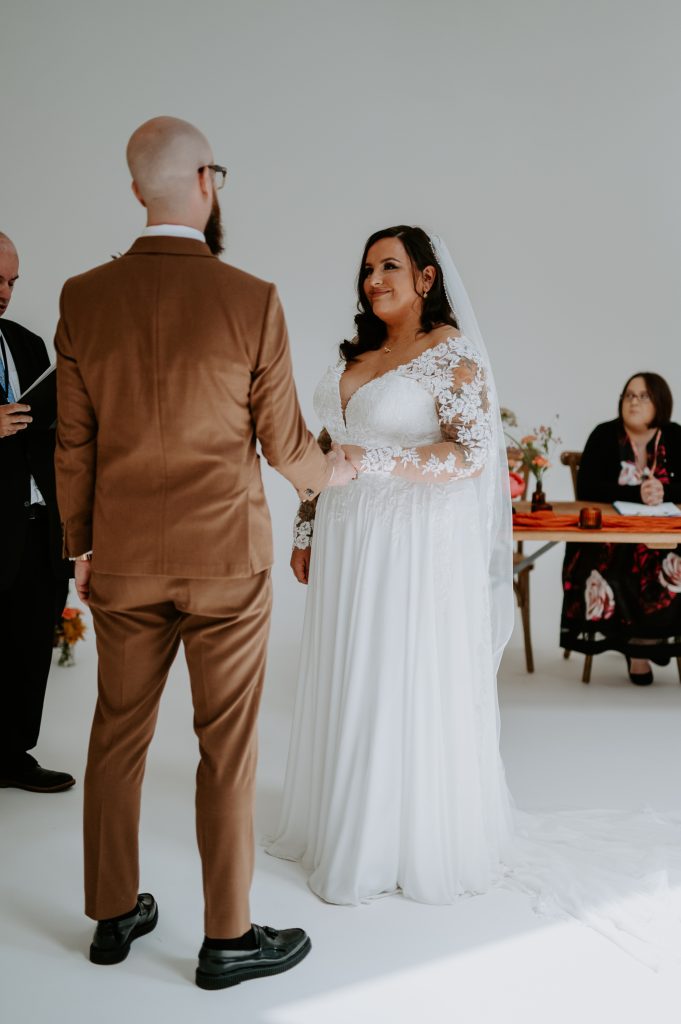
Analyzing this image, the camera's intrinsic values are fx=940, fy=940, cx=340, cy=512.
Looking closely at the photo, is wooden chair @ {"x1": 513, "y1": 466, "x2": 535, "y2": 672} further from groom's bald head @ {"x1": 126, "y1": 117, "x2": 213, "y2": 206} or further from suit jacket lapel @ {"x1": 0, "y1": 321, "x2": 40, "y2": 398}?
groom's bald head @ {"x1": 126, "y1": 117, "x2": 213, "y2": 206}

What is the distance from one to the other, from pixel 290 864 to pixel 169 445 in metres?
1.44

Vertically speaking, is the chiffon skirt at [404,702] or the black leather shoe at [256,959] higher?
the chiffon skirt at [404,702]

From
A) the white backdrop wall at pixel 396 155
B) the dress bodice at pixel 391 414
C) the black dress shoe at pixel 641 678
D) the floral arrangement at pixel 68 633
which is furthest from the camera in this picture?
the white backdrop wall at pixel 396 155

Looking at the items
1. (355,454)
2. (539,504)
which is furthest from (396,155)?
(355,454)

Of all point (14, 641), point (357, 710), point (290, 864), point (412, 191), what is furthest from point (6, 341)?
point (412, 191)

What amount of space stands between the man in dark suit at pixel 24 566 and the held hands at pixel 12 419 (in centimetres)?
12

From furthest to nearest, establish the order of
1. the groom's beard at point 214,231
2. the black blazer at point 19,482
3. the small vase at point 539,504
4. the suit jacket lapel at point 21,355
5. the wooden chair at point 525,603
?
the wooden chair at point 525,603 → the small vase at point 539,504 → the suit jacket lapel at point 21,355 → the black blazer at point 19,482 → the groom's beard at point 214,231

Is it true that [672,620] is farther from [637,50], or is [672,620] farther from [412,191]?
[637,50]

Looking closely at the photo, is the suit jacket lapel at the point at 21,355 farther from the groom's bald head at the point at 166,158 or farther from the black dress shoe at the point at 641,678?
the black dress shoe at the point at 641,678

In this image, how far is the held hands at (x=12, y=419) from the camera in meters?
2.86

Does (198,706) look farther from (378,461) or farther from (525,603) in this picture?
(525,603)

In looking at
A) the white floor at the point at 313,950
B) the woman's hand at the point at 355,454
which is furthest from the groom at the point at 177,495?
the woman's hand at the point at 355,454

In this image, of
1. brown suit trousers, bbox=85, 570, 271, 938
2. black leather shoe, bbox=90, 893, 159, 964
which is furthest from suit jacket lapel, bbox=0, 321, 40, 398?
black leather shoe, bbox=90, 893, 159, 964

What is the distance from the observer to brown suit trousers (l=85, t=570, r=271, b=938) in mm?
1980
